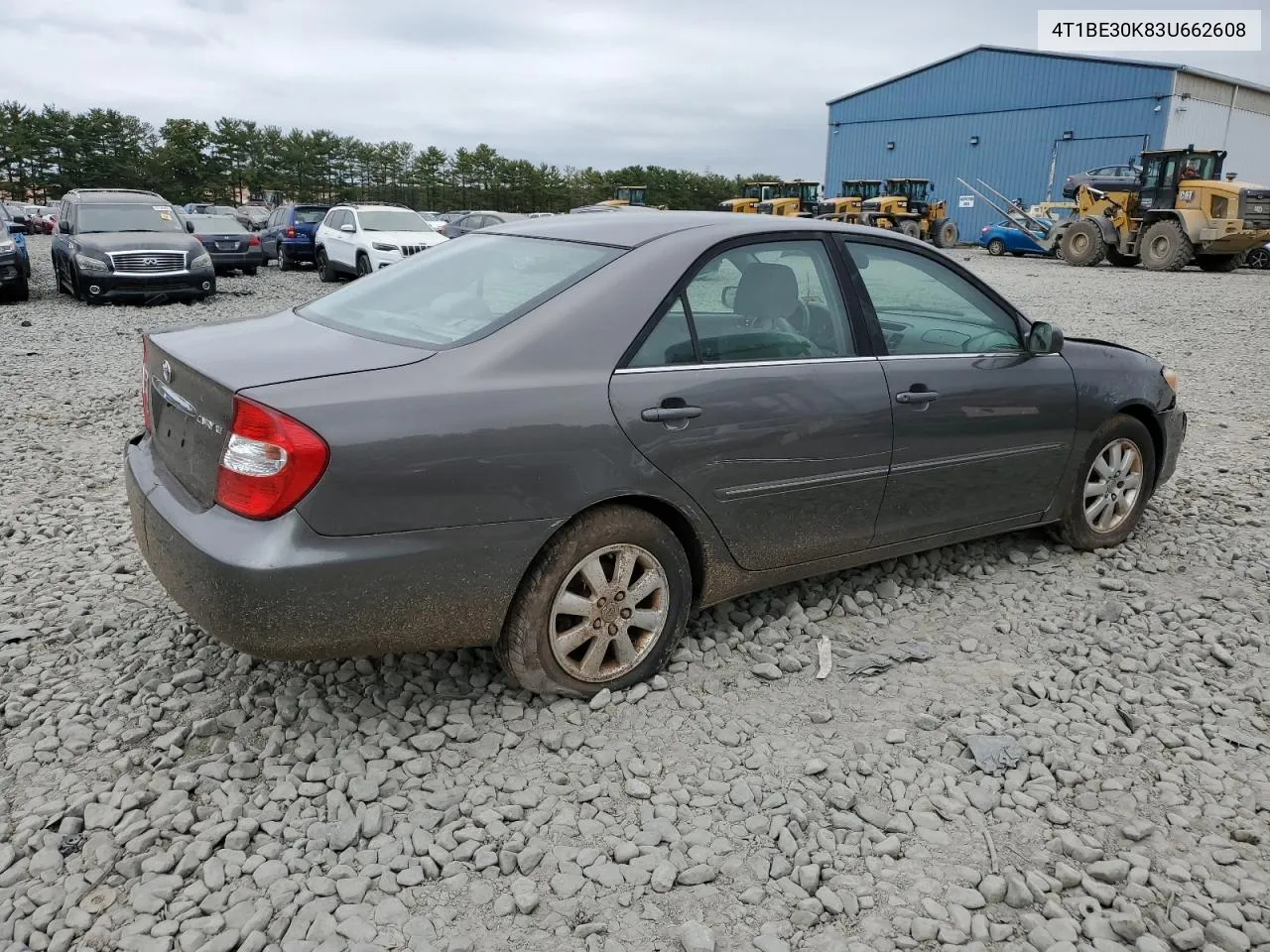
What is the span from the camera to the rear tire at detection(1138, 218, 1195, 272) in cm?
2272

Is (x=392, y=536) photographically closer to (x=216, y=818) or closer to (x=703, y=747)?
(x=216, y=818)

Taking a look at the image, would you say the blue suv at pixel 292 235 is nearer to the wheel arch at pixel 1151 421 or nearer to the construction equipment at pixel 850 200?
the construction equipment at pixel 850 200

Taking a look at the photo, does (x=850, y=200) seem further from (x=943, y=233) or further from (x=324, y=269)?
(x=324, y=269)

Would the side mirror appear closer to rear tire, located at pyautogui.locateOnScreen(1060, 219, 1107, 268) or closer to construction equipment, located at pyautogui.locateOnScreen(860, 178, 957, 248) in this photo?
rear tire, located at pyautogui.locateOnScreen(1060, 219, 1107, 268)

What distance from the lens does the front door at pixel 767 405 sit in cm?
315

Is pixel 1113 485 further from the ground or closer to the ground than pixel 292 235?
closer to the ground

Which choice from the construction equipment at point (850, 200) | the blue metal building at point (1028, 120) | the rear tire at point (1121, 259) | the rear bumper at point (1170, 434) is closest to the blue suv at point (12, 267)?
the rear bumper at point (1170, 434)

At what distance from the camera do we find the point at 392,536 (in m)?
2.69

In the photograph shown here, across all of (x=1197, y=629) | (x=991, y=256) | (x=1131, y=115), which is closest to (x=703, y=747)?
(x=1197, y=629)

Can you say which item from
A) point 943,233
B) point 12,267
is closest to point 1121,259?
point 943,233

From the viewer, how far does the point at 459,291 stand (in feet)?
11.2

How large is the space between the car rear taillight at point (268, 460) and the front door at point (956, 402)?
2.15 meters

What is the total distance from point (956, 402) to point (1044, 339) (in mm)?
604

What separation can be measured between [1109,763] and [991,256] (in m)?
31.1
